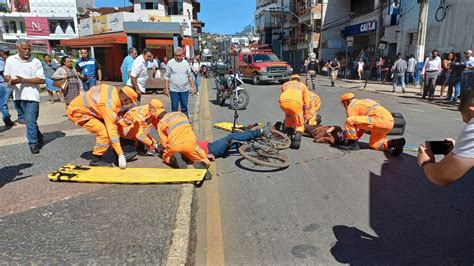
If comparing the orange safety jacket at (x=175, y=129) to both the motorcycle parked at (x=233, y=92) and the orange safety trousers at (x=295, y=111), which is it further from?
the motorcycle parked at (x=233, y=92)

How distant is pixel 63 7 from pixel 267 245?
57931 millimetres

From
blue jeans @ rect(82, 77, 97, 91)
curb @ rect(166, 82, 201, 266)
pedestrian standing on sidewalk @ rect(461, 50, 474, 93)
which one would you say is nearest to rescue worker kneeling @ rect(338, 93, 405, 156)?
curb @ rect(166, 82, 201, 266)

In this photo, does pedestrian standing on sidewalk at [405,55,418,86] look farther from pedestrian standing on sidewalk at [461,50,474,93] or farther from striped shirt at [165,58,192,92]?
striped shirt at [165,58,192,92]

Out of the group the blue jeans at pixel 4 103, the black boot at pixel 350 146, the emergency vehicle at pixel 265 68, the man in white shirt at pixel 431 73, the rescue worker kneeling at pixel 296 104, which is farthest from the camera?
the emergency vehicle at pixel 265 68

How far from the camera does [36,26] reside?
162 ft

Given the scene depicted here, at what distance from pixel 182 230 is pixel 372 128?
3.93 metres

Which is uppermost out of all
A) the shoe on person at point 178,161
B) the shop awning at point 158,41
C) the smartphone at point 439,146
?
the shop awning at point 158,41

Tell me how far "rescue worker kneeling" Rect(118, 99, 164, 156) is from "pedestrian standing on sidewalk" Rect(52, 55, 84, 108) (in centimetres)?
321

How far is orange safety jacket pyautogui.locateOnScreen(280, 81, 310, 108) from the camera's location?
6.35 metres

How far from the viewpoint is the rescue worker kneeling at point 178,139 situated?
480 centimetres

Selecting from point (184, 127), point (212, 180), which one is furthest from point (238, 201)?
point (184, 127)

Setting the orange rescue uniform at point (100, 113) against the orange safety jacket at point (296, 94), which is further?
the orange safety jacket at point (296, 94)

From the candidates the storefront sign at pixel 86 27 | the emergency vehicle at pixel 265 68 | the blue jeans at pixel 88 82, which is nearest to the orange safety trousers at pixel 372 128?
the blue jeans at pixel 88 82

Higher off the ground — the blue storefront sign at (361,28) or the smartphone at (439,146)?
the blue storefront sign at (361,28)
